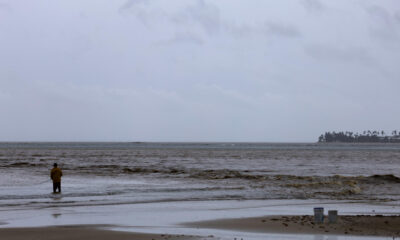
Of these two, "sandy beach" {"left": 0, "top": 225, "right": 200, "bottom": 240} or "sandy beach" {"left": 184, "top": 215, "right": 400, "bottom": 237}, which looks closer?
"sandy beach" {"left": 0, "top": 225, "right": 200, "bottom": 240}

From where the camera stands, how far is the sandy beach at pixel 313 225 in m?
14.7

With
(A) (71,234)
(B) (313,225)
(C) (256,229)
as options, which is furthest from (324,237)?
(A) (71,234)

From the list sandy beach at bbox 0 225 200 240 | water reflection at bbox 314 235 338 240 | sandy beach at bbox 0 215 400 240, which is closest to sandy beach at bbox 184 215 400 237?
sandy beach at bbox 0 215 400 240

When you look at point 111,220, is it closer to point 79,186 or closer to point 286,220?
point 286,220

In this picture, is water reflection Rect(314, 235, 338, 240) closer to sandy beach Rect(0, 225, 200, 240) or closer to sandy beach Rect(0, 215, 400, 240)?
sandy beach Rect(0, 215, 400, 240)

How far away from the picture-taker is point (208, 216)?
728 inches

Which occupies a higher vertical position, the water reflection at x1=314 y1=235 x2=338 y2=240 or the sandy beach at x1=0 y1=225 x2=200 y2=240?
the sandy beach at x1=0 y1=225 x2=200 y2=240

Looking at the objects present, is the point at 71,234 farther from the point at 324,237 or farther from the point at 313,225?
the point at 313,225

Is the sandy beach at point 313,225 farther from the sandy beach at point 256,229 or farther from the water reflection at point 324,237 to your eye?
the water reflection at point 324,237

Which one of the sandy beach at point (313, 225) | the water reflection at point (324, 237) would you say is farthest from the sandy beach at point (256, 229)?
the water reflection at point (324, 237)

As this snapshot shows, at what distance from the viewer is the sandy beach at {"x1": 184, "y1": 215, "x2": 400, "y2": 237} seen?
48.1ft

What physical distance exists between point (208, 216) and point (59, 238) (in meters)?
6.08

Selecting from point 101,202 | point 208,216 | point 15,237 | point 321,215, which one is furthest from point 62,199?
point 321,215

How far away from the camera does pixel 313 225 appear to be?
608 inches
